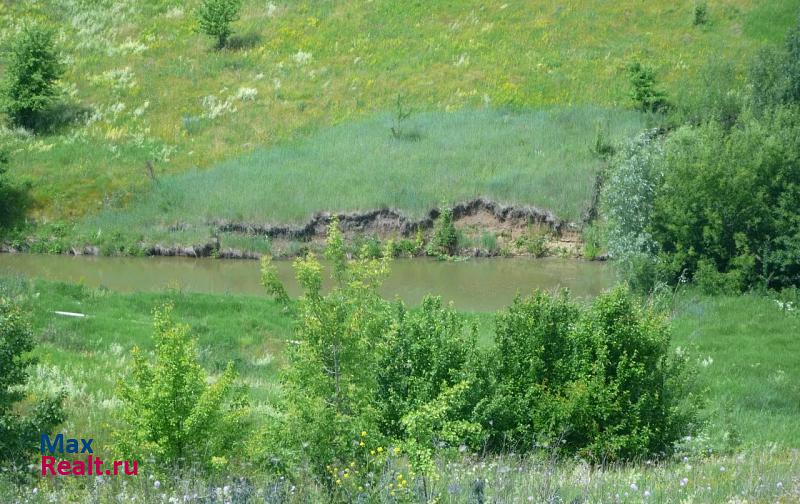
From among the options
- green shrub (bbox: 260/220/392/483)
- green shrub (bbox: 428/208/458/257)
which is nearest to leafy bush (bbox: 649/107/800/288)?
green shrub (bbox: 428/208/458/257)

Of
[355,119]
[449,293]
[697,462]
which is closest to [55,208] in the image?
[355,119]

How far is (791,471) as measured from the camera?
7.22 meters

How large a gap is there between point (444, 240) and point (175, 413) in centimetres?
2491

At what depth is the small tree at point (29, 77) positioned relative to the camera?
139 ft

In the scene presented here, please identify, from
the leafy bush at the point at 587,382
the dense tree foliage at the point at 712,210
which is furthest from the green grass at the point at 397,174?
the leafy bush at the point at 587,382

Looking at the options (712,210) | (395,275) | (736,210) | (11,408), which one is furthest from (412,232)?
(11,408)

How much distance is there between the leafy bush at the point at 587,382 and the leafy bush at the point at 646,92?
28.7 m

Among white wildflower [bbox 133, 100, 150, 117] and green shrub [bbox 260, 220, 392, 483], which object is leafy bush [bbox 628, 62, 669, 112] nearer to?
white wildflower [bbox 133, 100, 150, 117]

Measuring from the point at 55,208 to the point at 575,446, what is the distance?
32.4 meters

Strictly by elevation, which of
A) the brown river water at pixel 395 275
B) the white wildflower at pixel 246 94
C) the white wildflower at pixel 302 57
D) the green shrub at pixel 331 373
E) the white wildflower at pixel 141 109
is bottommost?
the brown river water at pixel 395 275

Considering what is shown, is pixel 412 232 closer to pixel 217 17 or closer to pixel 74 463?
pixel 217 17

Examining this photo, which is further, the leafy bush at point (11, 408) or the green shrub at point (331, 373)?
the leafy bush at point (11, 408)

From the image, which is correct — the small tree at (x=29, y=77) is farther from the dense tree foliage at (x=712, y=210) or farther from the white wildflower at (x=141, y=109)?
the dense tree foliage at (x=712, y=210)

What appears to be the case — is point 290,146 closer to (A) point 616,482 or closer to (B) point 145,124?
(B) point 145,124
